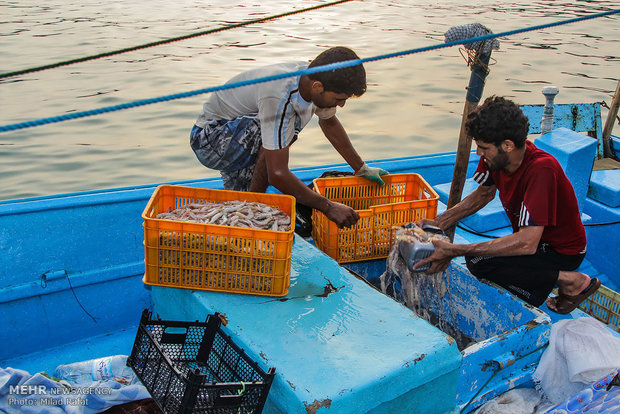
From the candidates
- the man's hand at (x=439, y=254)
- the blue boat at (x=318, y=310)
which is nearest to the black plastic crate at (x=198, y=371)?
the blue boat at (x=318, y=310)

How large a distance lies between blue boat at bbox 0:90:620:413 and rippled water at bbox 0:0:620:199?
390 cm

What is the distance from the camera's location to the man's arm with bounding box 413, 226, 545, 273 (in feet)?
9.45

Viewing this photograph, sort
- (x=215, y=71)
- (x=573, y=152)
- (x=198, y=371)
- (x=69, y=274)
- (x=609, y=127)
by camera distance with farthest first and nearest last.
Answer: (x=215, y=71) → (x=609, y=127) → (x=573, y=152) → (x=69, y=274) → (x=198, y=371)

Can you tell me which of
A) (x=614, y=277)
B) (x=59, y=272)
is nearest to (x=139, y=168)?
(x=59, y=272)

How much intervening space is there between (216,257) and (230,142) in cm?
115

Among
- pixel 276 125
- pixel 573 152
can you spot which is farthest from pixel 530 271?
pixel 276 125

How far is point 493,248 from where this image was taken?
297 cm

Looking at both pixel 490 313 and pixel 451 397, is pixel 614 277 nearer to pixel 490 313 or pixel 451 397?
pixel 490 313

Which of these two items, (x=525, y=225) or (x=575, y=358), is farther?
(x=525, y=225)

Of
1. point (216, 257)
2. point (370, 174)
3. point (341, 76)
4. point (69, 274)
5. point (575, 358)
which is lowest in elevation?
point (69, 274)

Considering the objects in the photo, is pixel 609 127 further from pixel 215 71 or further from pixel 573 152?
pixel 215 71

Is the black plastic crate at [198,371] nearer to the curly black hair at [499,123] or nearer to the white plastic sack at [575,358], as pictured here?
the white plastic sack at [575,358]

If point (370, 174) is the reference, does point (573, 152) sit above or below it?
above

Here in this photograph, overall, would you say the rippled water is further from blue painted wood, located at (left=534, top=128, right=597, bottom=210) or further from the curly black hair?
the curly black hair
